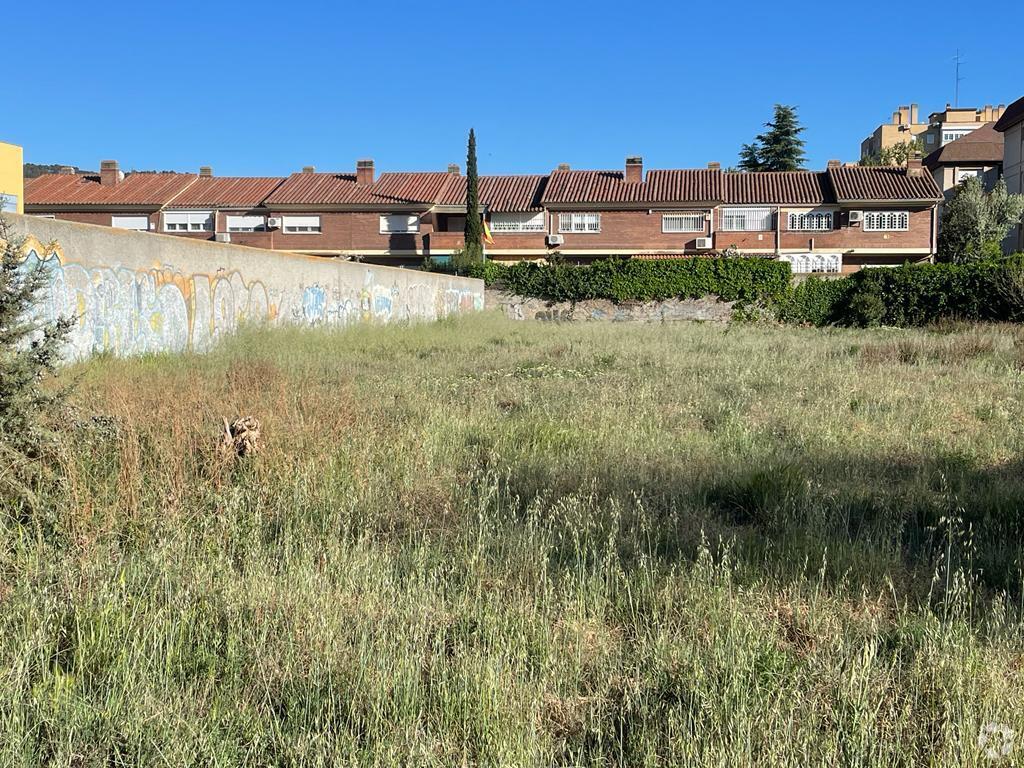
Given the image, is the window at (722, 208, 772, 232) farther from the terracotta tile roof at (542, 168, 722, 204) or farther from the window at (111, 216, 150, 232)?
the window at (111, 216, 150, 232)

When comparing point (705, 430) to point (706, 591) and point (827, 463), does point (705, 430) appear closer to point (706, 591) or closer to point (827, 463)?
point (827, 463)

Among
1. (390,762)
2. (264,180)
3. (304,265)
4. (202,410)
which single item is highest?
(264,180)

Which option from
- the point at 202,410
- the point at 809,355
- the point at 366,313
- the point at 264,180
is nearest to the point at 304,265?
the point at 366,313

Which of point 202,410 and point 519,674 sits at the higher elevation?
point 202,410

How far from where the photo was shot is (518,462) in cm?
572

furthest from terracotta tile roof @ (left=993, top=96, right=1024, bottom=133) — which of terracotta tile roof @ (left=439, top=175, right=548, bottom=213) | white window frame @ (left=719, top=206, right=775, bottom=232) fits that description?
terracotta tile roof @ (left=439, top=175, right=548, bottom=213)

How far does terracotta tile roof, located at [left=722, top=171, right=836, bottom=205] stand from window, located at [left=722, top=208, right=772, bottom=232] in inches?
21.1

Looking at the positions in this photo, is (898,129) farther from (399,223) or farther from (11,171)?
(11,171)

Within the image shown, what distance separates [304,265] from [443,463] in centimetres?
1375

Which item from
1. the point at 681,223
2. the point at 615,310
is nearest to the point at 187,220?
the point at 615,310

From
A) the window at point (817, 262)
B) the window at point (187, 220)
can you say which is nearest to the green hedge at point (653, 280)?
the window at point (817, 262)

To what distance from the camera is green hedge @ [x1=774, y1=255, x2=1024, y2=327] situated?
2731cm

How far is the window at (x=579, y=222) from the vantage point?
4775 centimetres

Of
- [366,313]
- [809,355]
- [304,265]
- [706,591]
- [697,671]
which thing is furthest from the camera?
[366,313]
